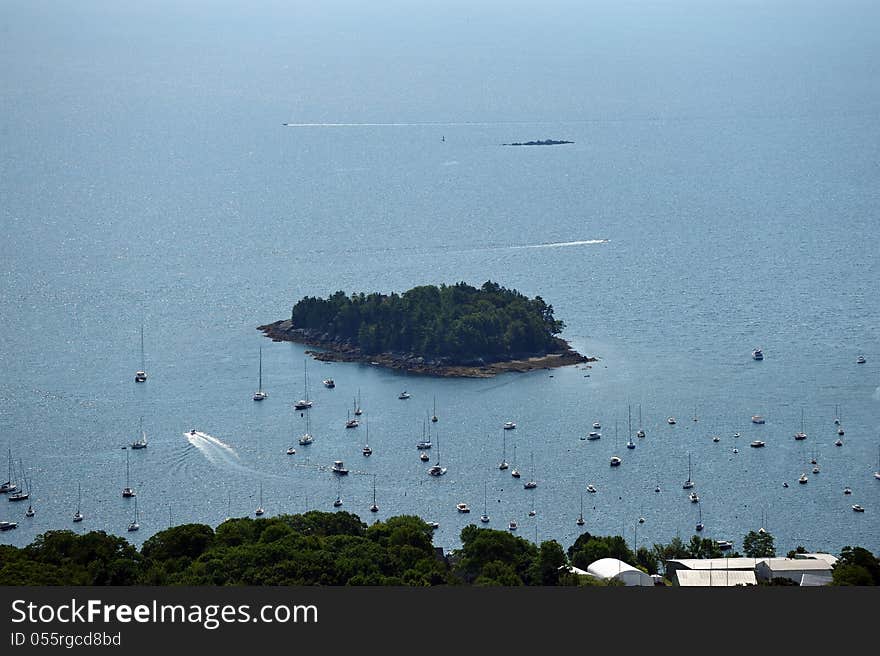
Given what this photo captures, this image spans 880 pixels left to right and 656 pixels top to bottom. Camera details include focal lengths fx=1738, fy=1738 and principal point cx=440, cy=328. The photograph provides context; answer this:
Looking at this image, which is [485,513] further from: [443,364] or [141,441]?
[443,364]

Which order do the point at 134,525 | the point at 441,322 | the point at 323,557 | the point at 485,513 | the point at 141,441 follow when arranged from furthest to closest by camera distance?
1. the point at 441,322
2. the point at 141,441
3. the point at 485,513
4. the point at 134,525
5. the point at 323,557

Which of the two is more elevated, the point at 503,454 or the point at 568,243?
the point at 568,243

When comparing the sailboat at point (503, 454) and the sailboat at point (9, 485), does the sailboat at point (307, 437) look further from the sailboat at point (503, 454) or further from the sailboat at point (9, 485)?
the sailboat at point (9, 485)

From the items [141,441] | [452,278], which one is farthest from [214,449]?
[452,278]

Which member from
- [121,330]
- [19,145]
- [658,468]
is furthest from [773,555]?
[19,145]

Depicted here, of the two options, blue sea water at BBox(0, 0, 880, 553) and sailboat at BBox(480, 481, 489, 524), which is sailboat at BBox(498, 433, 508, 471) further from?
sailboat at BBox(480, 481, 489, 524)

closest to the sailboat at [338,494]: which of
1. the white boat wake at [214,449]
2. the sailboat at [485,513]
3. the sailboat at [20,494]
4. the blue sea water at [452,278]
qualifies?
the blue sea water at [452,278]
